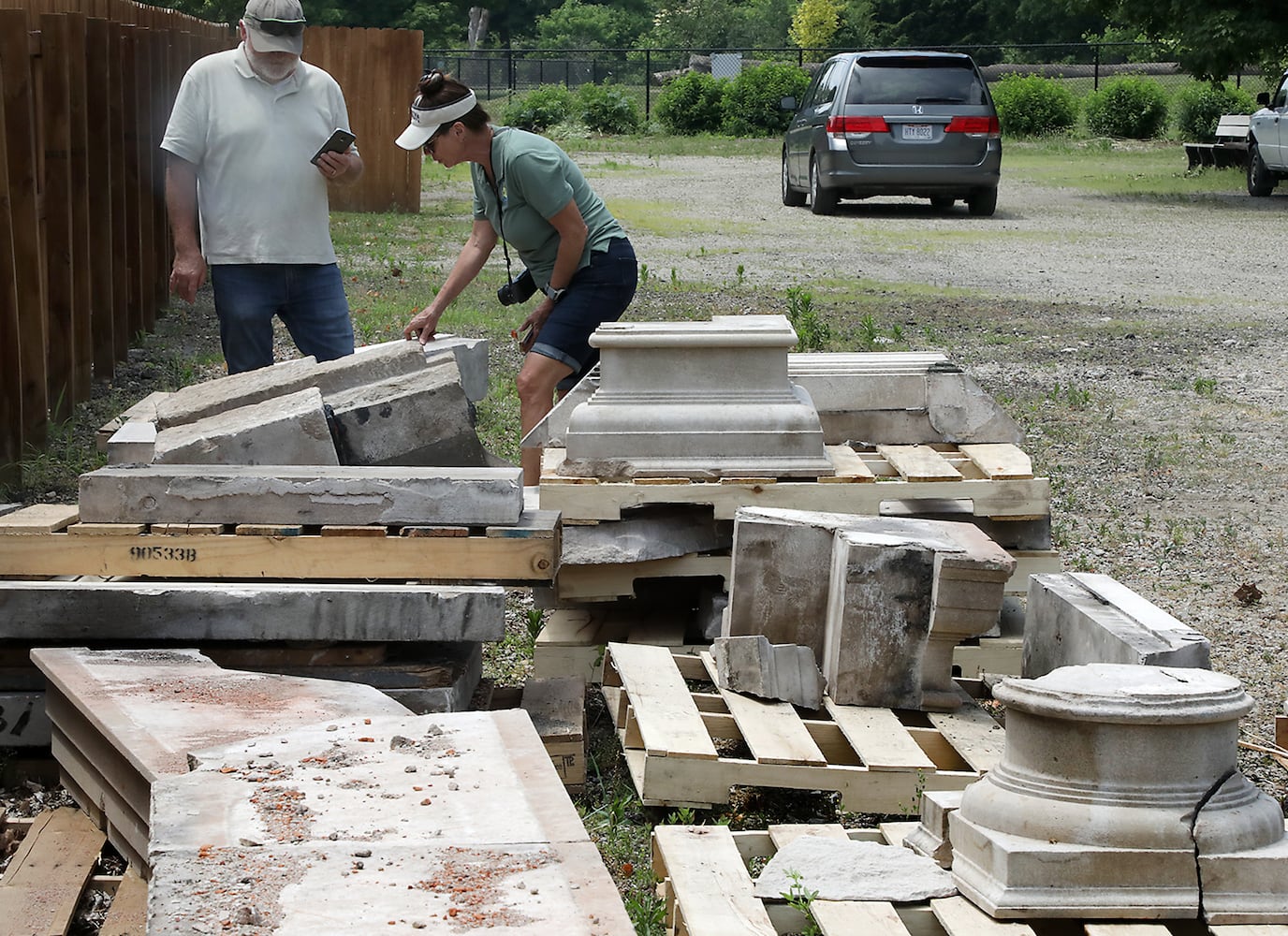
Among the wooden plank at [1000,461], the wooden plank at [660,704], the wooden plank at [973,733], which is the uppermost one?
the wooden plank at [1000,461]

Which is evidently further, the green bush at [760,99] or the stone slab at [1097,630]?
the green bush at [760,99]

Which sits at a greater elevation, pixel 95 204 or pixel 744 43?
pixel 744 43

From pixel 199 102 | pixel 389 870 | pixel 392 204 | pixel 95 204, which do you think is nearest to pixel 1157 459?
pixel 199 102

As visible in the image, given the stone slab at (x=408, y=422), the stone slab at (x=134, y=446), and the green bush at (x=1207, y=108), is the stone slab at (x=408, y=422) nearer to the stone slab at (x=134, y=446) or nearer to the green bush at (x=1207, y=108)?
the stone slab at (x=134, y=446)

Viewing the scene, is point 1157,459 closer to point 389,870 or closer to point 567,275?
point 567,275

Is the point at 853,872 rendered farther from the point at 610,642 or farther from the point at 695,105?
the point at 695,105

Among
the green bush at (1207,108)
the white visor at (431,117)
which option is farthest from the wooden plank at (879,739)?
the green bush at (1207,108)

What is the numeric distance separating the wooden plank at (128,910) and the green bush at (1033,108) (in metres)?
31.5

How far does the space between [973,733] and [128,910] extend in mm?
2176

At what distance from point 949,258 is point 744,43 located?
57.2 m

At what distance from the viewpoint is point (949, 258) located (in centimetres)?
1418

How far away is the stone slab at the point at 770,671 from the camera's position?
13.2 ft

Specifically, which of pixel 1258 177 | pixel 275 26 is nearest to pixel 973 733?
pixel 275 26

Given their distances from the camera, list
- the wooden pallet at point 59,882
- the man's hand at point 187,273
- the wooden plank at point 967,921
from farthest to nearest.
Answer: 1. the man's hand at point 187,273
2. the wooden pallet at point 59,882
3. the wooden plank at point 967,921
